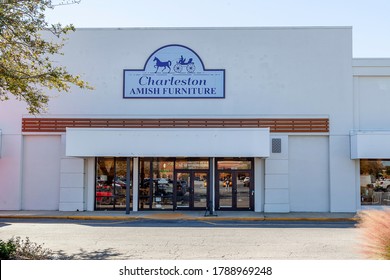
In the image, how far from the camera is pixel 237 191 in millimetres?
21781

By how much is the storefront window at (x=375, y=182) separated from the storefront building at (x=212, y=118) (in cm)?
5

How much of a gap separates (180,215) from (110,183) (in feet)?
13.5

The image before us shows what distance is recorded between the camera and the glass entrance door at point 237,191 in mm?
21766

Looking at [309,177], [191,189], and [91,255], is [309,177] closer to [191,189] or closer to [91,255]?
[191,189]

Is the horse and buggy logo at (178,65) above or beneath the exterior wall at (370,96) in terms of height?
above

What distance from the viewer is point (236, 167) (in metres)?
21.8

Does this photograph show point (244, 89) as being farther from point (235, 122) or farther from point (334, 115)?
point (334, 115)

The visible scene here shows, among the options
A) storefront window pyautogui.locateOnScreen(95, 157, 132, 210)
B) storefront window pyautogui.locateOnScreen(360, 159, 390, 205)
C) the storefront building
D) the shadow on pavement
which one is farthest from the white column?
storefront window pyautogui.locateOnScreen(360, 159, 390, 205)

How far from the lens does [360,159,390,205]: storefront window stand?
70.1 feet

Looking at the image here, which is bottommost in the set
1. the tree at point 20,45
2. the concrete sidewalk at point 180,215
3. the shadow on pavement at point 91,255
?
the shadow on pavement at point 91,255

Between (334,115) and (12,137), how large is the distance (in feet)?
50.6

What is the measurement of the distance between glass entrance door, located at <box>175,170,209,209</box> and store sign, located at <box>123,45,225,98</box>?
378 centimetres

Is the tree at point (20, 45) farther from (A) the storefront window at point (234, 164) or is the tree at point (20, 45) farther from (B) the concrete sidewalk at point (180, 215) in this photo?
(A) the storefront window at point (234, 164)

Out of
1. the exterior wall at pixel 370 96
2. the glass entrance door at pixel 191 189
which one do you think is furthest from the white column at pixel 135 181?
the exterior wall at pixel 370 96
